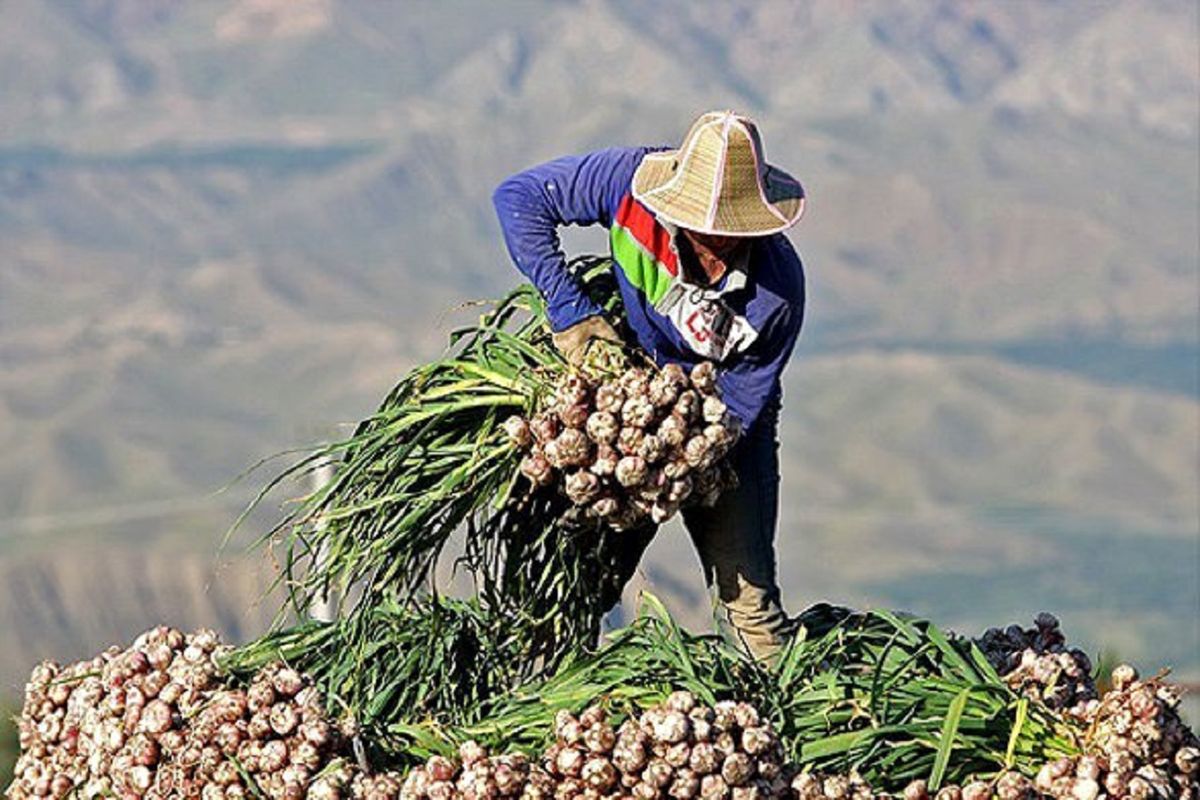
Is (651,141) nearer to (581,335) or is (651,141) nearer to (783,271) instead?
(783,271)

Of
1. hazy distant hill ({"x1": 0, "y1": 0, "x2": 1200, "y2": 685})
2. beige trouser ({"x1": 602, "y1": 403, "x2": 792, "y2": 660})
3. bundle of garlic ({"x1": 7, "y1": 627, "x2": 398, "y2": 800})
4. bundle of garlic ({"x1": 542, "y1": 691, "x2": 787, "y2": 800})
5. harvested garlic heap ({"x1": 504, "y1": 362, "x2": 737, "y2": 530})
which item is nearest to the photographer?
bundle of garlic ({"x1": 542, "y1": 691, "x2": 787, "y2": 800})

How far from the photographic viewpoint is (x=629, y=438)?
410 centimetres

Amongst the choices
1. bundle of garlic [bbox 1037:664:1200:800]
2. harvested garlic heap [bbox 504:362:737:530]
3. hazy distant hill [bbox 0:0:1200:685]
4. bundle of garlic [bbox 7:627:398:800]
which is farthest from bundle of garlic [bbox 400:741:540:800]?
hazy distant hill [bbox 0:0:1200:685]

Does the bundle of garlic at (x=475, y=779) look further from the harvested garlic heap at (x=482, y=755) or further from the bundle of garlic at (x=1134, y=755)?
the bundle of garlic at (x=1134, y=755)

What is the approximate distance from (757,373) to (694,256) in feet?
0.90

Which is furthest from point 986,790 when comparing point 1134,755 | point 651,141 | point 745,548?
point 651,141

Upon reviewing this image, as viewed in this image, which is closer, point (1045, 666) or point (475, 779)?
point (475, 779)

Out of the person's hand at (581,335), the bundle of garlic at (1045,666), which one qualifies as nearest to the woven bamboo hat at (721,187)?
the person's hand at (581,335)

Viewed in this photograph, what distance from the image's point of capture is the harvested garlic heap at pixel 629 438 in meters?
4.10

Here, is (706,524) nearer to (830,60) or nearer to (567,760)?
(567,760)

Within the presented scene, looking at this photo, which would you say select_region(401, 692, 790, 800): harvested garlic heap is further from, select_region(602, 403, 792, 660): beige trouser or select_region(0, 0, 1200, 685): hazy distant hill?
select_region(0, 0, 1200, 685): hazy distant hill

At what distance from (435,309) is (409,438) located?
325 feet

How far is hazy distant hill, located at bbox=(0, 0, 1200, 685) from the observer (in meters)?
75.8

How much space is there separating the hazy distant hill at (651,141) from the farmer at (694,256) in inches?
1651
